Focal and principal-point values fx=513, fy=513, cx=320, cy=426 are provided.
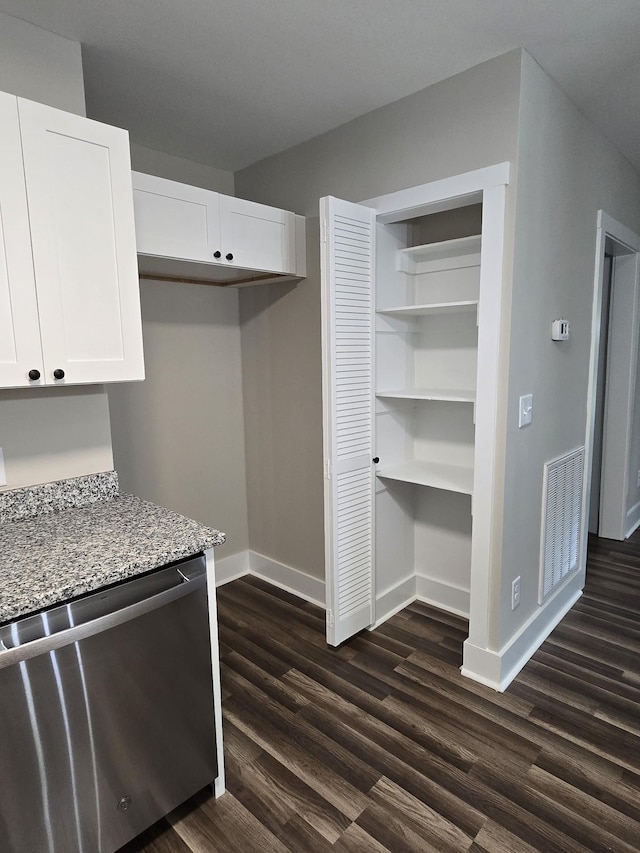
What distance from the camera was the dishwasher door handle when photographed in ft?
4.04

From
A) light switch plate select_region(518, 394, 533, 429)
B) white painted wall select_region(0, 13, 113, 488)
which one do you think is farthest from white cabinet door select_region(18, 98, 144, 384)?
light switch plate select_region(518, 394, 533, 429)

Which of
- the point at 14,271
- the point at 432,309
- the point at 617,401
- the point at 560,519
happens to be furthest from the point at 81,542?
the point at 617,401

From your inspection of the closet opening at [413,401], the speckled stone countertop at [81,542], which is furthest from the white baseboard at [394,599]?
the speckled stone countertop at [81,542]

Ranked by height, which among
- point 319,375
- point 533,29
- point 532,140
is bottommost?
point 319,375

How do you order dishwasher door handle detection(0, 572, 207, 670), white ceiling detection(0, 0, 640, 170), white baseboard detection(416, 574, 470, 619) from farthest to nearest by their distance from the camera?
white baseboard detection(416, 574, 470, 619)
white ceiling detection(0, 0, 640, 170)
dishwasher door handle detection(0, 572, 207, 670)

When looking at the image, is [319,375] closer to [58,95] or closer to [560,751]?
[58,95]

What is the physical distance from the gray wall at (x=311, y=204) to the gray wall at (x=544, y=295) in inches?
8.2

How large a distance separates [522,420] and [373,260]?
1040 millimetres

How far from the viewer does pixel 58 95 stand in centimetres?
183

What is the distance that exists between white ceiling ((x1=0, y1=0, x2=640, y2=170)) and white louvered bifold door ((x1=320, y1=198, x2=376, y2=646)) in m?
0.52

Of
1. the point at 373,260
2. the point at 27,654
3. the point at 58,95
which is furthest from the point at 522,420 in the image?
the point at 58,95

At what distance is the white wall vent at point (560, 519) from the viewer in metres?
2.62

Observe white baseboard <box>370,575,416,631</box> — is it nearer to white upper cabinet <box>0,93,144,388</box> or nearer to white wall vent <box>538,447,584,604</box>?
white wall vent <box>538,447,584,604</box>

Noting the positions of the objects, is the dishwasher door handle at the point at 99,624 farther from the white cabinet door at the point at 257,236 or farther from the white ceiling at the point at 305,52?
the white ceiling at the point at 305,52
